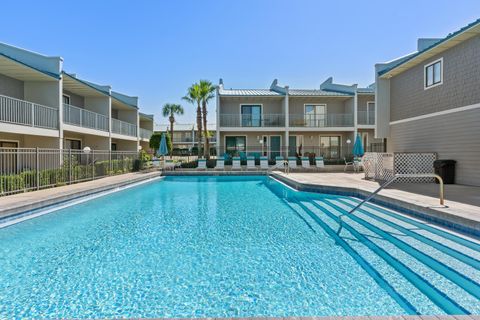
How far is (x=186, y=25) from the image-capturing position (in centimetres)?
1536

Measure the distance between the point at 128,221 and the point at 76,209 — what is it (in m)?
2.39

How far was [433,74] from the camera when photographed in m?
12.4

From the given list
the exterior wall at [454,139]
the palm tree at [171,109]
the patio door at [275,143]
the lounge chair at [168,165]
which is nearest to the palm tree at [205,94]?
the lounge chair at [168,165]

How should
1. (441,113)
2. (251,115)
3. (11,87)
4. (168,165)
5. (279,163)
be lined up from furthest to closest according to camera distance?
(251,115) < (168,165) < (279,163) < (11,87) < (441,113)

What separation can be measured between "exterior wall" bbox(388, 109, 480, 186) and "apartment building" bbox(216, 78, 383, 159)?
10076mm

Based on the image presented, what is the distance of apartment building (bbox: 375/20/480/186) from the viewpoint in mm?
10328

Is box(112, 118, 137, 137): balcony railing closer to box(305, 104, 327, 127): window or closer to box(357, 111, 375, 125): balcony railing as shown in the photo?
box(305, 104, 327, 127): window

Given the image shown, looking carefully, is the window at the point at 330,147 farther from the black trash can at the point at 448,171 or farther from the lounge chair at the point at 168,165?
the black trash can at the point at 448,171

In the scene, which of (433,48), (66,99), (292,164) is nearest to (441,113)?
(433,48)

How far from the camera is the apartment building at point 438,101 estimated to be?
33.9ft

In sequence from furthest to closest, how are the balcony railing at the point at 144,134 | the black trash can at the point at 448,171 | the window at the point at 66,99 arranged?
the balcony railing at the point at 144,134 → the window at the point at 66,99 → the black trash can at the point at 448,171

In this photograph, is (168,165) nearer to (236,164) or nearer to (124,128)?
(236,164)

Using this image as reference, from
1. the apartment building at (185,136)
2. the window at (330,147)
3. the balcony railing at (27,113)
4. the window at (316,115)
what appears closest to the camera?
the balcony railing at (27,113)

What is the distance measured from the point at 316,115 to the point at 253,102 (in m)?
5.29
